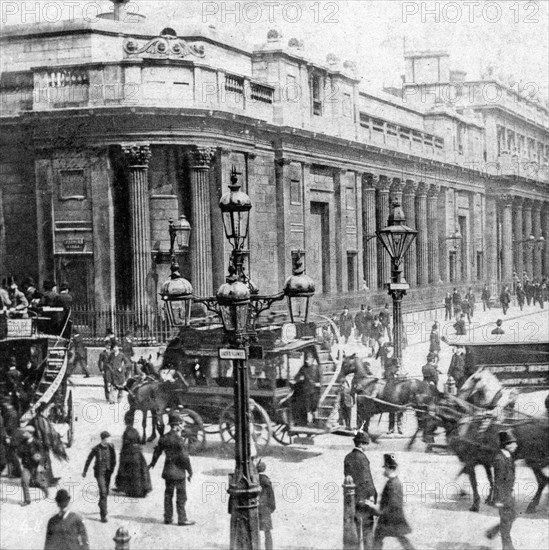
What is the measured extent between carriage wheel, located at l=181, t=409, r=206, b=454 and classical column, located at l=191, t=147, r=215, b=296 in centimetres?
520

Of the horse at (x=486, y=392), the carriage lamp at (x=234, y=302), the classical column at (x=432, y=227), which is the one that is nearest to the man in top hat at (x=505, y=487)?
the horse at (x=486, y=392)

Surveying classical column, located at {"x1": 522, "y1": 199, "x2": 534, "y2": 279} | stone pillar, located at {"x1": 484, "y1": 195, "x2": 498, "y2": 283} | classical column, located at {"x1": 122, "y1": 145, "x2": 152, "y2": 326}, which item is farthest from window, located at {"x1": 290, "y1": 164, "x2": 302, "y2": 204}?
classical column, located at {"x1": 522, "y1": 199, "x2": 534, "y2": 279}

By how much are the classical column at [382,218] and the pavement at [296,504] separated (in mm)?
8761

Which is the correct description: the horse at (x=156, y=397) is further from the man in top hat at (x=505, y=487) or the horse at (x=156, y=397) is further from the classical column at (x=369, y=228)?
the classical column at (x=369, y=228)

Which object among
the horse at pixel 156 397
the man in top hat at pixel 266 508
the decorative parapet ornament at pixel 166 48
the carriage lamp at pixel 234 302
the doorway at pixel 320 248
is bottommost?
the man in top hat at pixel 266 508

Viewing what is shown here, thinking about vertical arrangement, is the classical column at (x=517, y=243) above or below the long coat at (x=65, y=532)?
above

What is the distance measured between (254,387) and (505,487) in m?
5.19

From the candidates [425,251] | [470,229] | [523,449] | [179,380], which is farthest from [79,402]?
[470,229]

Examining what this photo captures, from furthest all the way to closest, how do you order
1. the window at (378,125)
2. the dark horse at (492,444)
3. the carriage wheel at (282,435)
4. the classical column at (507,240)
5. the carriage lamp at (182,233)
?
the classical column at (507,240)
the window at (378,125)
the carriage lamp at (182,233)
the carriage wheel at (282,435)
the dark horse at (492,444)

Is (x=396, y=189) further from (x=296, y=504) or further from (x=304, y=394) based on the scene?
(x=296, y=504)

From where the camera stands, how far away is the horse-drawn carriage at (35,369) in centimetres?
1328

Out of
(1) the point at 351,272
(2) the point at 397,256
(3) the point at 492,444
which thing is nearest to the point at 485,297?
(1) the point at 351,272

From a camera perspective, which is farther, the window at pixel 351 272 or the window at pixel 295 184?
the window at pixel 351 272

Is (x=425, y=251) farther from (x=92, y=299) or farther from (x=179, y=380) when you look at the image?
(x=179, y=380)
